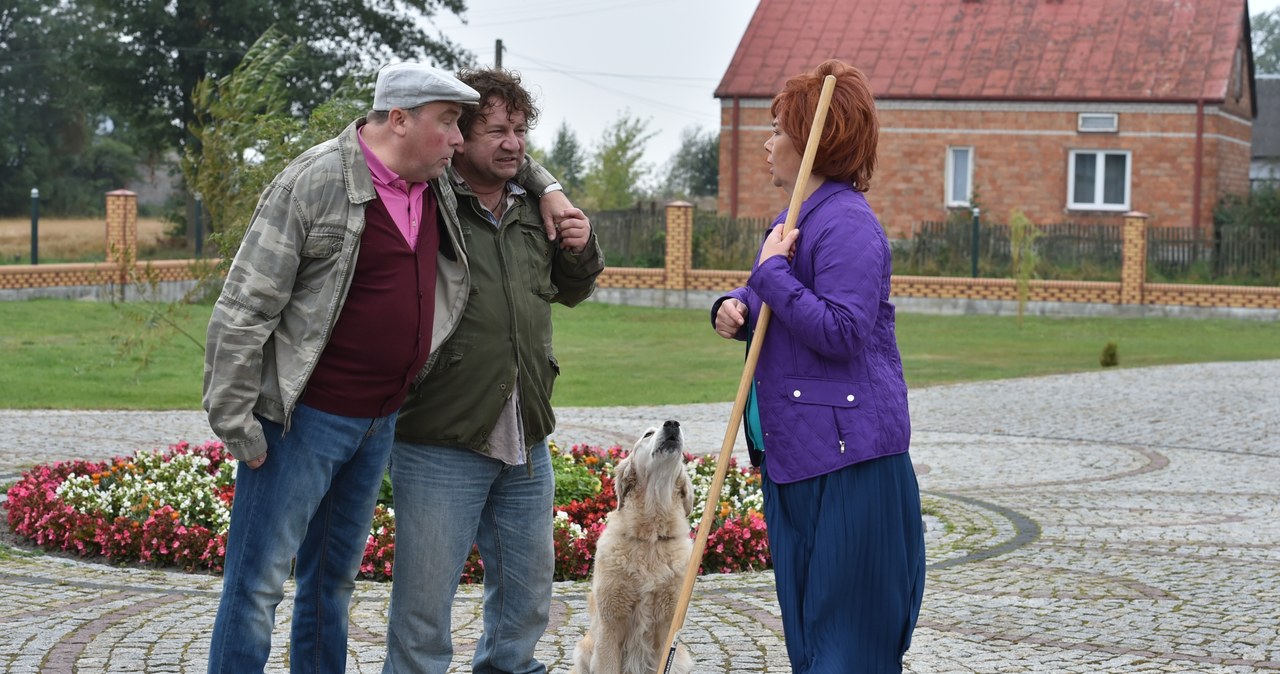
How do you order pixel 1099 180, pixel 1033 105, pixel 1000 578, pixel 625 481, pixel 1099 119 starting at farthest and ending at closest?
pixel 1099 180 < pixel 1033 105 < pixel 1099 119 < pixel 1000 578 < pixel 625 481

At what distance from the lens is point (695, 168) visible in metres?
65.8

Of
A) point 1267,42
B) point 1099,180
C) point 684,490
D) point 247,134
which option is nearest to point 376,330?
point 684,490

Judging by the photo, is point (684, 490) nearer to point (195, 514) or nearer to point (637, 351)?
point (195, 514)

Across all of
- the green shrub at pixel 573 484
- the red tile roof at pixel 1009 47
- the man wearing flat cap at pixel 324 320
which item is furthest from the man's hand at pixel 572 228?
the red tile roof at pixel 1009 47

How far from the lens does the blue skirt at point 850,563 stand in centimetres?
417

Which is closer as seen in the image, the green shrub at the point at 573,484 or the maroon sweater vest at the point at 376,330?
the maroon sweater vest at the point at 376,330

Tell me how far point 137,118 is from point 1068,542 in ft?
144

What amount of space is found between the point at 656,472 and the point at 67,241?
39.1 m

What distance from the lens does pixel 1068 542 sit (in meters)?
9.28

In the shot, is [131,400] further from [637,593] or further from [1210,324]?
[1210,324]

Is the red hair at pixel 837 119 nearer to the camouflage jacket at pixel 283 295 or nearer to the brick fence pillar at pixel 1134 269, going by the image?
the camouflage jacket at pixel 283 295

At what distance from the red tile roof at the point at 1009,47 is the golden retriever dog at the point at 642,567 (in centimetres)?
3392

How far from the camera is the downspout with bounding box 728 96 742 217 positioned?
40.0 m

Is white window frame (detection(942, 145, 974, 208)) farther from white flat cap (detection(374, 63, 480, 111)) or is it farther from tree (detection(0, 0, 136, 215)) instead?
tree (detection(0, 0, 136, 215))
